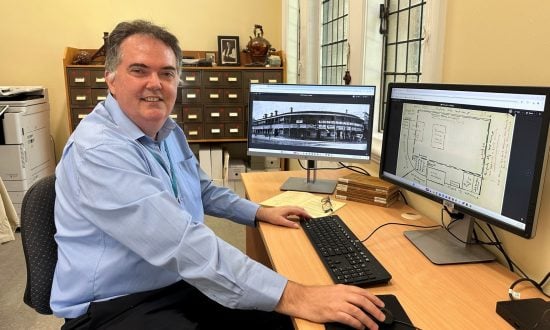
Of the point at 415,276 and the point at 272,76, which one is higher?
the point at 272,76

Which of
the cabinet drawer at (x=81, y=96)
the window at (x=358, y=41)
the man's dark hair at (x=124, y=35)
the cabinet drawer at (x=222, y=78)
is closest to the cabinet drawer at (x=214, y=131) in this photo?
the cabinet drawer at (x=222, y=78)

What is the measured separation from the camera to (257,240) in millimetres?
2141

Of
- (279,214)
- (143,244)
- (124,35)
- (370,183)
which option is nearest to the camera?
(143,244)

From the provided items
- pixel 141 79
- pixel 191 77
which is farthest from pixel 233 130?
pixel 141 79

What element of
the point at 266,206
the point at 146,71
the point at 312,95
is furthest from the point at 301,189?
the point at 146,71

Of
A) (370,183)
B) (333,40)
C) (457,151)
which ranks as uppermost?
(333,40)

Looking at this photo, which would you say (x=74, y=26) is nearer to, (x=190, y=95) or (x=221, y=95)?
(x=190, y=95)

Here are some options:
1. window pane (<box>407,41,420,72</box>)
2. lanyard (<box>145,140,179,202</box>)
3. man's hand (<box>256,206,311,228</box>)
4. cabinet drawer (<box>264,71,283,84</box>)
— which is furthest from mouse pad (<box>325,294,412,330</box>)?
cabinet drawer (<box>264,71,283,84</box>)

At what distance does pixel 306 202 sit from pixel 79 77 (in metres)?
3.02

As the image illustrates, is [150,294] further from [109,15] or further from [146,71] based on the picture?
[109,15]

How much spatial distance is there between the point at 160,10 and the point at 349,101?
3.24 meters

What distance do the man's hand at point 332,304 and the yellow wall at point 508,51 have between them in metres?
0.46

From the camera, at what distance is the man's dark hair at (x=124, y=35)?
3.92 feet

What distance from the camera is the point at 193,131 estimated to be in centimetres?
400
